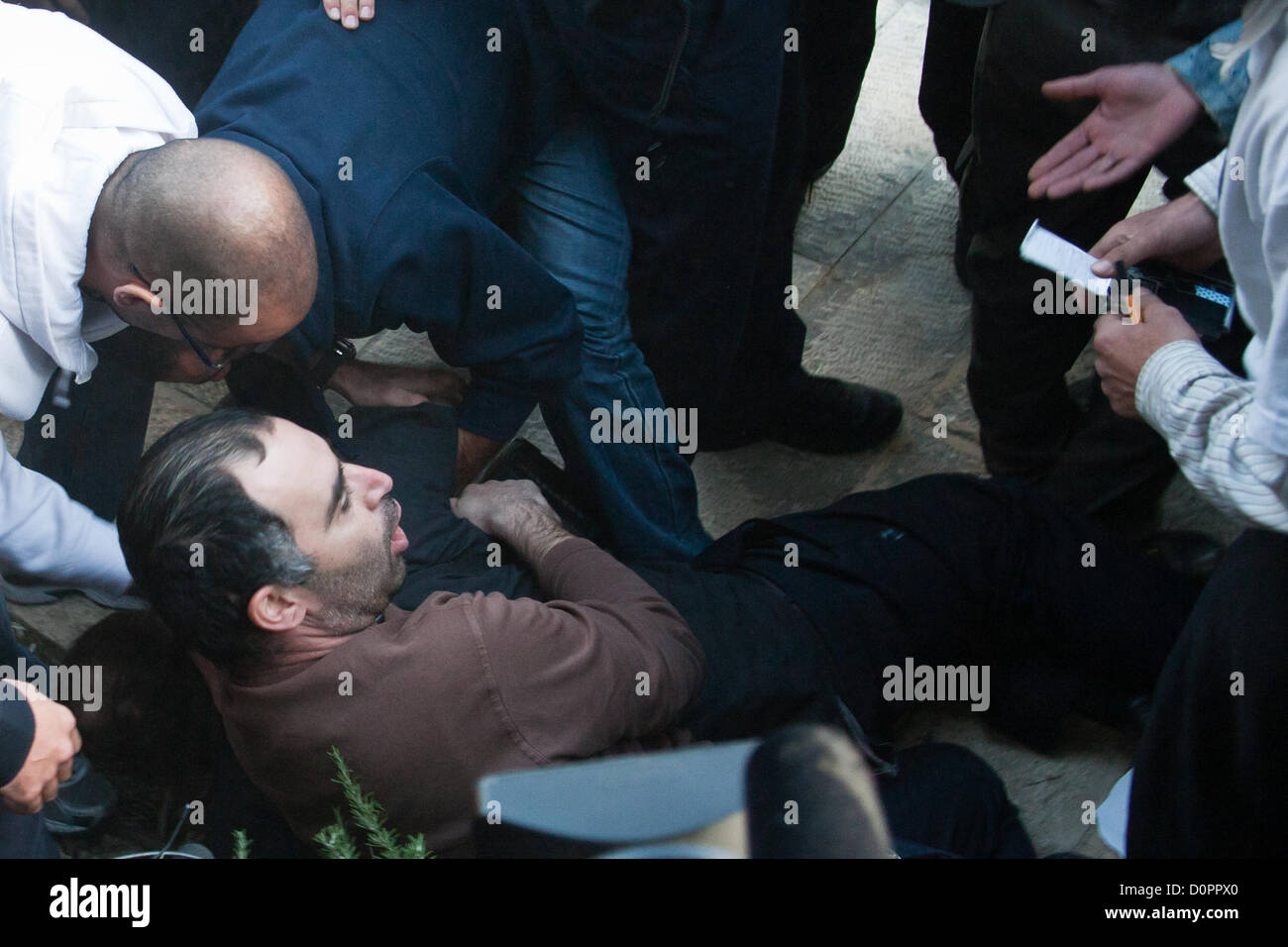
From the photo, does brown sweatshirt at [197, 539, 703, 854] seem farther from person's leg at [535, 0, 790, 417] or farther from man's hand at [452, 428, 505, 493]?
person's leg at [535, 0, 790, 417]

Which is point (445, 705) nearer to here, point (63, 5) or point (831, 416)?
point (831, 416)

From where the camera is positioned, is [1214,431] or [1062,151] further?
[1062,151]

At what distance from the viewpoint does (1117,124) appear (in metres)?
2.13

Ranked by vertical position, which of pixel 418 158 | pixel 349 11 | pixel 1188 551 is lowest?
pixel 1188 551

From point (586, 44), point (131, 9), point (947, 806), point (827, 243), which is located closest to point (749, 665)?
point (947, 806)

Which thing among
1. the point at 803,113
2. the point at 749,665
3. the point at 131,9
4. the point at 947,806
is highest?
the point at 131,9

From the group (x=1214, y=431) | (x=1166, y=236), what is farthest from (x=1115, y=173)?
(x=1214, y=431)

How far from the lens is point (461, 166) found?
2113 millimetres

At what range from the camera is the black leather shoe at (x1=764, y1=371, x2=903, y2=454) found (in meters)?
2.75

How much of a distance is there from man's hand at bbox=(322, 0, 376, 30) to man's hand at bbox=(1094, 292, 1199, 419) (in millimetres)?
1395

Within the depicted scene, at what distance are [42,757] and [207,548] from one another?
400 mm

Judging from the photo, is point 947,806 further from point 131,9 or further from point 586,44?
point 131,9

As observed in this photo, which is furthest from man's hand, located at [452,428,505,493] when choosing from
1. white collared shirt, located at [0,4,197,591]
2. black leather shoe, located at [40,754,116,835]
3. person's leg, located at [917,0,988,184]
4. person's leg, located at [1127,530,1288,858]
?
person's leg, located at [917,0,988,184]
